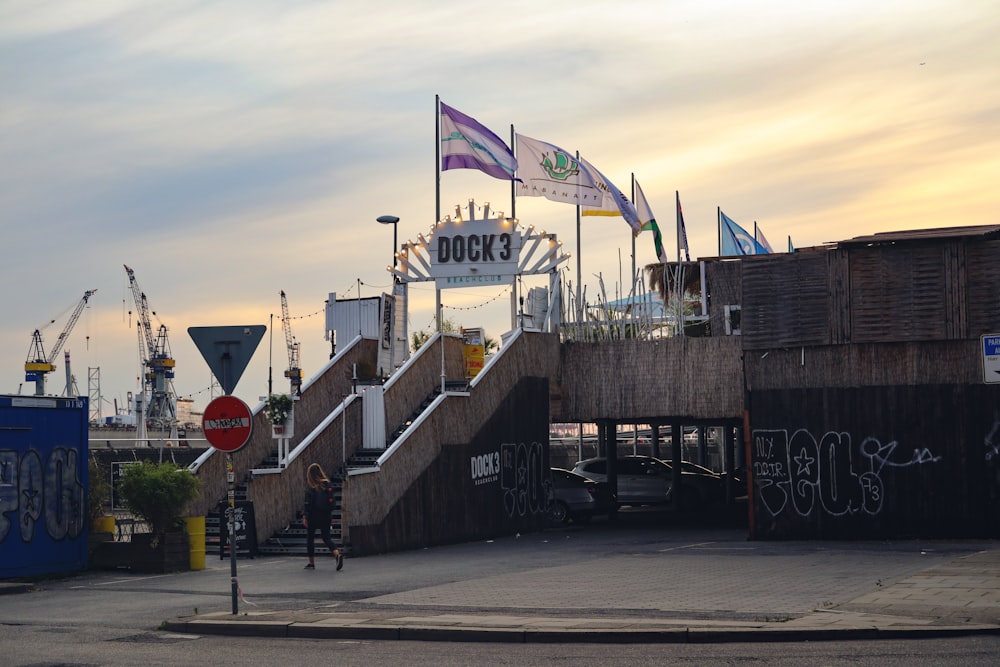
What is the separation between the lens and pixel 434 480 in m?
24.7

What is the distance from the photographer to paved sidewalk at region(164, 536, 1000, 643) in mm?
12242

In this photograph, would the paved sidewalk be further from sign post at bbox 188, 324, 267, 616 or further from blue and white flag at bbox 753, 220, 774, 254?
blue and white flag at bbox 753, 220, 774, 254

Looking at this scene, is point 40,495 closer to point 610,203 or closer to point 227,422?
point 227,422

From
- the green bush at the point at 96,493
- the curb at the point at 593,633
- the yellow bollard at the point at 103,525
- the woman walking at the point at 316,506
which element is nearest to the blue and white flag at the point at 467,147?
the woman walking at the point at 316,506

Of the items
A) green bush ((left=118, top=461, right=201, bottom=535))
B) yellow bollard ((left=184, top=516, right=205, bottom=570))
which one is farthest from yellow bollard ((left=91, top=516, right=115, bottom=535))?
yellow bollard ((left=184, top=516, right=205, bottom=570))

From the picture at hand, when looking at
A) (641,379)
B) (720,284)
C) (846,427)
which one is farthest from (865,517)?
(720,284)

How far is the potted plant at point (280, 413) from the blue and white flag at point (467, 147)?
8241 millimetres

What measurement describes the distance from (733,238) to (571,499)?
1683cm

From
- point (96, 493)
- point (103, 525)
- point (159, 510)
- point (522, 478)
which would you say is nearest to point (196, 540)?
point (159, 510)

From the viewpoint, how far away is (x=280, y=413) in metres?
24.5

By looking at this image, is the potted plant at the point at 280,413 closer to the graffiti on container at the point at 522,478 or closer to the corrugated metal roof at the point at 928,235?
the graffiti on container at the point at 522,478

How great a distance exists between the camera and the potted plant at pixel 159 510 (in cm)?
2023

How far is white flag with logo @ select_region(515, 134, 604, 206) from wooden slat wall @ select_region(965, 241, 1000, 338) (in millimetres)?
13136

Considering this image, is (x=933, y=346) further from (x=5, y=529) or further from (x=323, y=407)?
(x=5, y=529)
